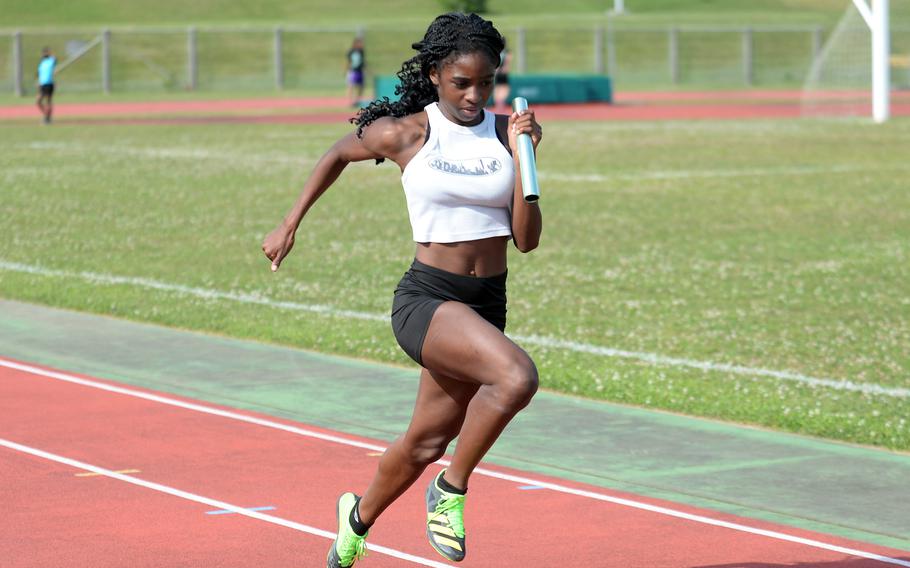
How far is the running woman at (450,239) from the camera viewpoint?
19.3 feet

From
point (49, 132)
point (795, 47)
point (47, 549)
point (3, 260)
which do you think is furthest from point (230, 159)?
point (795, 47)

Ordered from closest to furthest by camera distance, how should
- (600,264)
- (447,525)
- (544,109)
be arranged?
(447,525), (600,264), (544,109)

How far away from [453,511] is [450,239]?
1.02 m

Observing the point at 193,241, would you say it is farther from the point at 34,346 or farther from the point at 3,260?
the point at 34,346

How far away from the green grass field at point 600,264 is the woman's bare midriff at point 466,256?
154 inches

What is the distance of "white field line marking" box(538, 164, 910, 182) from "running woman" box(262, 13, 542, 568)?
19691mm

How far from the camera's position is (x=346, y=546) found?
629 cm

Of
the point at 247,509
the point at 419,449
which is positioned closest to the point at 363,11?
the point at 247,509

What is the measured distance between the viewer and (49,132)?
37.2 metres

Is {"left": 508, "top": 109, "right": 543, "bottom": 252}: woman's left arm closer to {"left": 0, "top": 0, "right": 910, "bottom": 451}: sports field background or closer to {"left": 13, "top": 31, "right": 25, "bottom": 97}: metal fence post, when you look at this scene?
{"left": 0, "top": 0, "right": 910, "bottom": 451}: sports field background

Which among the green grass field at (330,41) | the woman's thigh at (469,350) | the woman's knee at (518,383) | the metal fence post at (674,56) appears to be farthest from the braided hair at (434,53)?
the metal fence post at (674,56)

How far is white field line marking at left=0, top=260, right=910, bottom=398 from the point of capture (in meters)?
10.8

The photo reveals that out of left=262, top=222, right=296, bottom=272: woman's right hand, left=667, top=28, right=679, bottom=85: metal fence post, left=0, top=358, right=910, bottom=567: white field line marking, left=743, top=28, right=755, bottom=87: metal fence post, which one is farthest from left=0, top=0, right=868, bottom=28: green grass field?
left=262, top=222, right=296, bottom=272: woman's right hand

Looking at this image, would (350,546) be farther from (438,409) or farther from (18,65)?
(18,65)
